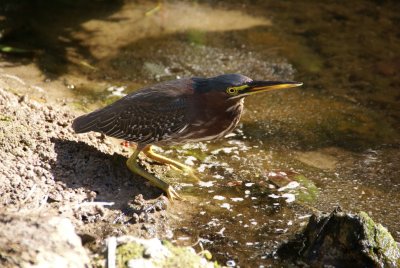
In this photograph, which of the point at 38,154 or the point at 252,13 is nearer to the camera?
the point at 38,154

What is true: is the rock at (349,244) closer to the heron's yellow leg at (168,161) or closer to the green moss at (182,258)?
the green moss at (182,258)

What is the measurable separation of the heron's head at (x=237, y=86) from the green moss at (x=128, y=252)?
1851 millimetres

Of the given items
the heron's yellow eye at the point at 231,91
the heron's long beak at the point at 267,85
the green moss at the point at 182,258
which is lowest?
the green moss at the point at 182,258

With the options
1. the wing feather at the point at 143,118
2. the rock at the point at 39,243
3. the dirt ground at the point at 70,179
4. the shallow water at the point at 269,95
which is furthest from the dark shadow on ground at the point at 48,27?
the rock at the point at 39,243

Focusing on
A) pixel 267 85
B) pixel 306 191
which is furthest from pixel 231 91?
pixel 306 191

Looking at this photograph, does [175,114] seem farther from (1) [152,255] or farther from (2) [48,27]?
(2) [48,27]

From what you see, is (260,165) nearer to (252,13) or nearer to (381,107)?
(381,107)

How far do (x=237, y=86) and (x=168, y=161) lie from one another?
3.98ft

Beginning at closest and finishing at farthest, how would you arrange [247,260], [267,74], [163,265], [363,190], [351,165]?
[163,265] → [247,260] → [363,190] → [351,165] → [267,74]

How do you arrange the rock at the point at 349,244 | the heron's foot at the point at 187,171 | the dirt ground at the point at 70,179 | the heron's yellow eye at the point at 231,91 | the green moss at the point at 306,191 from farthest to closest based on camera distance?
the heron's foot at the point at 187,171 < the green moss at the point at 306,191 < the heron's yellow eye at the point at 231,91 < the dirt ground at the point at 70,179 < the rock at the point at 349,244

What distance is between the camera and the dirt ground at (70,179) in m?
5.52

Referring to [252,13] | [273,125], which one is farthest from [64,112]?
[252,13]

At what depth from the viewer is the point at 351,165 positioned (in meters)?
7.02

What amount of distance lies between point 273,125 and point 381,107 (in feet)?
5.00
